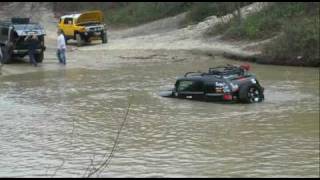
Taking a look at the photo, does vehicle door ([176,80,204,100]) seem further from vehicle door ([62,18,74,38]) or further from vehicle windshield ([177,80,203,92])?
vehicle door ([62,18,74,38])

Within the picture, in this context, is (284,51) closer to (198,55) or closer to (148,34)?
(198,55)

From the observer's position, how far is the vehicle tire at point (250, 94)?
1834 centimetres

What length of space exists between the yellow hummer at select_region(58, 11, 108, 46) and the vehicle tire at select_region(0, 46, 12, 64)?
10.4 m

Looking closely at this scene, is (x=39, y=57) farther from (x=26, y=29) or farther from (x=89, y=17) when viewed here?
(x=89, y=17)

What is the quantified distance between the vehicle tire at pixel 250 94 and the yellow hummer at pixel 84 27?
22.8 meters

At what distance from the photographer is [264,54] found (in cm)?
3095

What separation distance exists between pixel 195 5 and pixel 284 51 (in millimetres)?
17443

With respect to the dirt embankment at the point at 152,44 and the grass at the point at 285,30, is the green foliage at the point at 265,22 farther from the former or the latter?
the dirt embankment at the point at 152,44

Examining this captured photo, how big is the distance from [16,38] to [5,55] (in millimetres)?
1019

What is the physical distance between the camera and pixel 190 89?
19391 millimetres

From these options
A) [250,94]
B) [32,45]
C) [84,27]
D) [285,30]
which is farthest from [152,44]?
[250,94]

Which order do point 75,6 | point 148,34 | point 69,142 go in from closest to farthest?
1. point 69,142
2. point 148,34
3. point 75,6

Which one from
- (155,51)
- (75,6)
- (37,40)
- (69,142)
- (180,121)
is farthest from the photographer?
(75,6)

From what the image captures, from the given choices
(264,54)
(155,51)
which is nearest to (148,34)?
(155,51)
